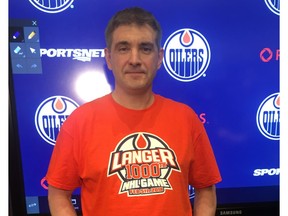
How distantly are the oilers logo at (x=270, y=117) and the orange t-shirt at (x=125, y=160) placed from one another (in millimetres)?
489

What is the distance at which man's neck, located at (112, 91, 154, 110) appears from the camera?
42.8 inches

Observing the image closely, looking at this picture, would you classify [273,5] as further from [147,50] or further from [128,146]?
[128,146]

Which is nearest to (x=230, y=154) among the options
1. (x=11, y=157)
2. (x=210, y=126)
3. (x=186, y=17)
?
(x=210, y=126)

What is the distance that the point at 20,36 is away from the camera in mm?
1220

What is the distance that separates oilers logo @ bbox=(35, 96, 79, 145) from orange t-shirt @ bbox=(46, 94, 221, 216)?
0.20 m

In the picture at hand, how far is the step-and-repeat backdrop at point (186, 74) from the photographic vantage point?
1.23 m

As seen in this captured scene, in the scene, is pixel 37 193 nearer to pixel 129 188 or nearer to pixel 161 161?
pixel 129 188

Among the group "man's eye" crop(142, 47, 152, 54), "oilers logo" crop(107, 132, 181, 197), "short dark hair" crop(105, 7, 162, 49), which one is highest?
"short dark hair" crop(105, 7, 162, 49)

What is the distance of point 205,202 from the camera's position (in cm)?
120

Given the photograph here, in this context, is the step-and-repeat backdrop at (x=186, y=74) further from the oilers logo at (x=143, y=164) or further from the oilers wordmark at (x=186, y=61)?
the oilers logo at (x=143, y=164)

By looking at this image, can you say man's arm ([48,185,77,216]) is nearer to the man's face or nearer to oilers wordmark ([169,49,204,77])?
the man's face

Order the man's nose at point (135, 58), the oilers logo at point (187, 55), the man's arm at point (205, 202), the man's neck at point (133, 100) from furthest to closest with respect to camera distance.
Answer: the oilers logo at point (187, 55) < the man's arm at point (205, 202) < the man's neck at point (133, 100) < the man's nose at point (135, 58)

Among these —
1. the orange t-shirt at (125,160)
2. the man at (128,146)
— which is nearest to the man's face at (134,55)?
the man at (128,146)

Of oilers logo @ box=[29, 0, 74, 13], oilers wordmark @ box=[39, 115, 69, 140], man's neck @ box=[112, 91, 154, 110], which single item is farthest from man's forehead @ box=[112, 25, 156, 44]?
oilers wordmark @ box=[39, 115, 69, 140]
